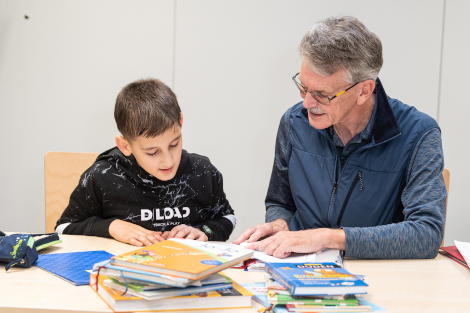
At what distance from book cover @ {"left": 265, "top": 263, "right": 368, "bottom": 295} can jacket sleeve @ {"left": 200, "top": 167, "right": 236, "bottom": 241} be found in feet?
2.18

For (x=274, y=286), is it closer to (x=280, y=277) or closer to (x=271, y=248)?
(x=280, y=277)

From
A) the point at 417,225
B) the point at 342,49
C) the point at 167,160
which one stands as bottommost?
the point at 417,225

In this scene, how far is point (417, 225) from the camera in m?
1.24

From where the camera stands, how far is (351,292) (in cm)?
86

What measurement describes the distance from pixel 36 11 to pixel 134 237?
1933 millimetres

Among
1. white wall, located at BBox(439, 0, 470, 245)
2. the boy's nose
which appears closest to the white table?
the boy's nose

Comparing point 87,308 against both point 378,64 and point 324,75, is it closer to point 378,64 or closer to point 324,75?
point 324,75

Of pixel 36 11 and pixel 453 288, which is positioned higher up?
pixel 36 11

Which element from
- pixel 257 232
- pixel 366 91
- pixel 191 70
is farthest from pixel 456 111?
pixel 257 232

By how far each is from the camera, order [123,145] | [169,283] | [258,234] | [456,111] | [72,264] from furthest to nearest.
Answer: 1. [456,111]
2. [123,145]
3. [258,234]
4. [72,264]
5. [169,283]

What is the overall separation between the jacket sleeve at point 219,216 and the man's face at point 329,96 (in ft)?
1.60

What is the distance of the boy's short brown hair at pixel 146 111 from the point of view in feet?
4.88

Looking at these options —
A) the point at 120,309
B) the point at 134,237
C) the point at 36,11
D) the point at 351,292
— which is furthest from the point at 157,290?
the point at 36,11

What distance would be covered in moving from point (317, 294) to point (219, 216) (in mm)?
927
